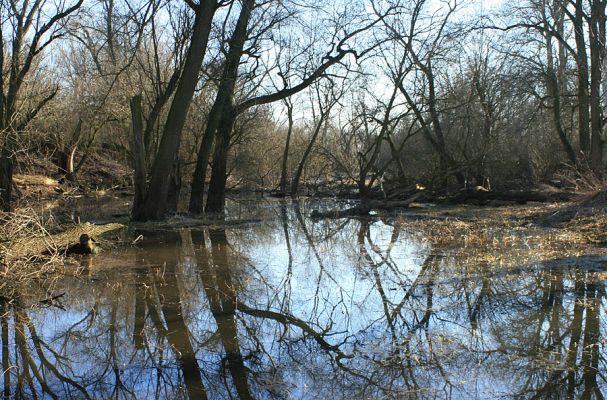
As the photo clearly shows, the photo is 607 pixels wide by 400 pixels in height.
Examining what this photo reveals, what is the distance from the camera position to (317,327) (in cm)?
578

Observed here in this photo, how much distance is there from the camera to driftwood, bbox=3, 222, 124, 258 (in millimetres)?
7809

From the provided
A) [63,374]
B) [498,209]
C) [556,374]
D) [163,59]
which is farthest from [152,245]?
[163,59]

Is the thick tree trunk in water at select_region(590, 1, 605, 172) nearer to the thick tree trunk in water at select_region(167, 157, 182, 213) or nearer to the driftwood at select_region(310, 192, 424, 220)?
the driftwood at select_region(310, 192, 424, 220)

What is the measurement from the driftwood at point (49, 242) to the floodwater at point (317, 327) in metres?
0.52

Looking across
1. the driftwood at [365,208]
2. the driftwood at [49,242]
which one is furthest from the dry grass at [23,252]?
the driftwood at [365,208]

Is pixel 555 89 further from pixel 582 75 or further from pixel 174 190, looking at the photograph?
pixel 174 190

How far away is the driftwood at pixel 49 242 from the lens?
7809 mm

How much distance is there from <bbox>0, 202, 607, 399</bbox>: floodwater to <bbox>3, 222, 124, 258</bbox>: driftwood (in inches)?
20.4

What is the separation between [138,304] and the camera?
6.72 metres

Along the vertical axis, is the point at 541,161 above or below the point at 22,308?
above

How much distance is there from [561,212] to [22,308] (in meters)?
12.4

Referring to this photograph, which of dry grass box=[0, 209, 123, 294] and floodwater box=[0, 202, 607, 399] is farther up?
dry grass box=[0, 209, 123, 294]

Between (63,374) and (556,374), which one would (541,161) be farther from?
(63,374)

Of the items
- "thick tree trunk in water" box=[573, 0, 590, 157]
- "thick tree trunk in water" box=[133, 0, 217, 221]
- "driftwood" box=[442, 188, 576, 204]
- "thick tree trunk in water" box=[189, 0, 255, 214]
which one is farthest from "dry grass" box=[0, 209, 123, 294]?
"thick tree trunk in water" box=[573, 0, 590, 157]
